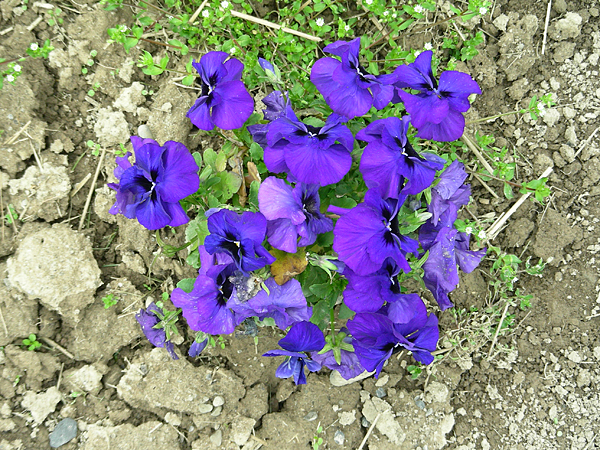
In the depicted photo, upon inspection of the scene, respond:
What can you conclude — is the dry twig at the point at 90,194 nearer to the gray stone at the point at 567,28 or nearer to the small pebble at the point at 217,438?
the small pebble at the point at 217,438

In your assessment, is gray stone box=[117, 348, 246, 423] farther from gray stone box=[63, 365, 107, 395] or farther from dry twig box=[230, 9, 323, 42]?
dry twig box=[230, 9, 323, 42]

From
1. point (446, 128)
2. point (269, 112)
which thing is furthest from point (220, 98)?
point (446, 128)

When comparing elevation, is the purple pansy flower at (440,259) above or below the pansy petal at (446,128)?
below

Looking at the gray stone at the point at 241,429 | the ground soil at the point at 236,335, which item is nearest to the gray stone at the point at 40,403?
the ground soil at the point at 236,335

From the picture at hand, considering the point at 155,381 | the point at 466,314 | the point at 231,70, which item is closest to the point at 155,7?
the point at 231,70

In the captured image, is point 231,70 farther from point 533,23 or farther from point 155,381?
point 533,23

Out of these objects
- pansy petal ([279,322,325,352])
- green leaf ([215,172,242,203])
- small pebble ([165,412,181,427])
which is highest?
green leaf ([215,172,242,203])

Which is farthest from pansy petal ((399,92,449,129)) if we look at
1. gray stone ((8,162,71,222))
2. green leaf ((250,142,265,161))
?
gray stone ((8,162,71,222))
